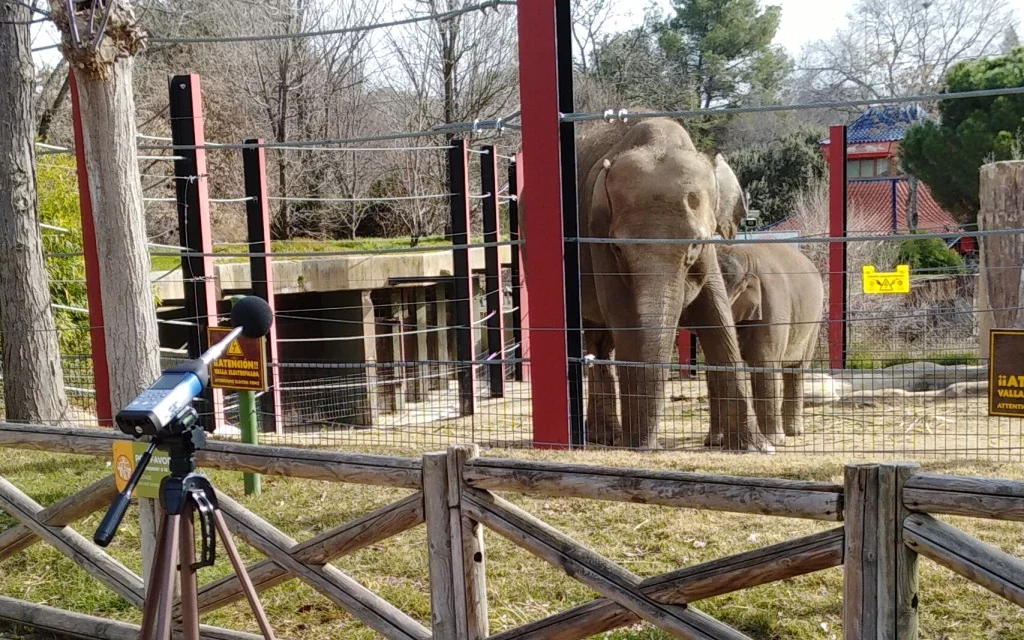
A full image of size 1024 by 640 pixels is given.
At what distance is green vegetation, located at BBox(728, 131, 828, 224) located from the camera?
1489 centimetres

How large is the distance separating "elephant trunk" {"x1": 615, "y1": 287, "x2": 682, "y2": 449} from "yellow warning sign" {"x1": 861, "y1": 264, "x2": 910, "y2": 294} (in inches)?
109

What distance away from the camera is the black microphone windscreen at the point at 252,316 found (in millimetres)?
3180

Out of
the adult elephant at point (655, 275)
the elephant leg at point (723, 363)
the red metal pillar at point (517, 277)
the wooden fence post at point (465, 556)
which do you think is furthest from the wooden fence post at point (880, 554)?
the red metal pillar at point (517, 277)

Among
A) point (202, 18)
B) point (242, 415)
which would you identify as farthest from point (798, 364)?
point (202, 18)

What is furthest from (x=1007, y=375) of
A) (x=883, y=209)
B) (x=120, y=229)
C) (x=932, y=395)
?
(x=883, y=209)

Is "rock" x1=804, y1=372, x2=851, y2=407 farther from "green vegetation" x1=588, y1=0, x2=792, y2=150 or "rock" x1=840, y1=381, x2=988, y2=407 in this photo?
"green vegetation" x1=588, y1=0, x2=792, y2=150

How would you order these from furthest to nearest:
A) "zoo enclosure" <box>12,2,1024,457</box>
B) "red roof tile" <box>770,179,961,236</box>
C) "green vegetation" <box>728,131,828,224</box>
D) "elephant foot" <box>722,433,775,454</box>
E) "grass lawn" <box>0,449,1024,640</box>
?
"red roof tile" <box>770,179,961,236</box> < "green vegetation" <box>728,131,828,224</box> < "elephant foot" <box>722,433,775,454</box> < "zoo enclosure" <box>12,2,1024,457</box> < "grass lawn" <box>0,449,1024,640</box>

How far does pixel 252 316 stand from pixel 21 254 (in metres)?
6.69

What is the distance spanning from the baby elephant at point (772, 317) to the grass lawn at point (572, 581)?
2.83 meters

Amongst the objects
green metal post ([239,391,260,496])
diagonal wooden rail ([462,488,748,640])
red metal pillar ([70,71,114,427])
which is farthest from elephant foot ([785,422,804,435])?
diagonal wooden rail ([462,488,748,640])

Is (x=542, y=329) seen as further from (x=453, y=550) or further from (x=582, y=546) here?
(x=582, y=546)

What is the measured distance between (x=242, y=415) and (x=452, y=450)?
3.02m

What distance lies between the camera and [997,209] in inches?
478

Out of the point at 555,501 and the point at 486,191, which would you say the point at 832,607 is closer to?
the point at 555,501
